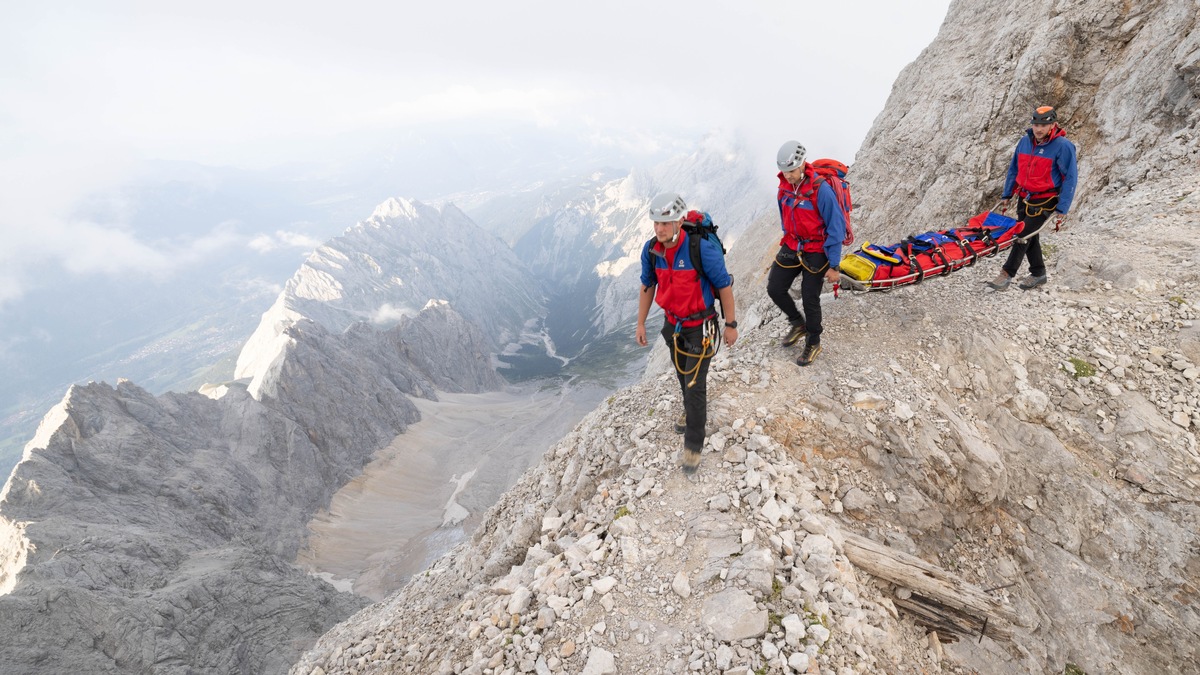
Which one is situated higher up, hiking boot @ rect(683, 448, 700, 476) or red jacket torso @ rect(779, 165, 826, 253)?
red jacket torso @ rect(779, 165, 826, 253)

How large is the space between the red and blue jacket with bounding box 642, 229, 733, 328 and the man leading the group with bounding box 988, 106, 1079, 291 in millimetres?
7642

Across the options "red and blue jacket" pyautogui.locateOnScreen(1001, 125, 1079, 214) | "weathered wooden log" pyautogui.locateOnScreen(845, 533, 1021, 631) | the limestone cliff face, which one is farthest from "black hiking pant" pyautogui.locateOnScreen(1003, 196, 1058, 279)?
"weathered wooden log" pyautogui.locateOnScreen(845, 533, 1021, 631)

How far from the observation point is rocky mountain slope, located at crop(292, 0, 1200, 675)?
5504 mm

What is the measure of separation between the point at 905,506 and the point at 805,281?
12.8ft

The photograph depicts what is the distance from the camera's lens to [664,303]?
22.6ft

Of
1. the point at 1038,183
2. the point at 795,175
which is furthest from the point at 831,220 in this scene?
Answer: the point at 1038,183

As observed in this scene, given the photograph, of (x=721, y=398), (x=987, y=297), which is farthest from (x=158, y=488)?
(x=987, y=297)

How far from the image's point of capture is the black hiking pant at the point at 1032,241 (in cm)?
985

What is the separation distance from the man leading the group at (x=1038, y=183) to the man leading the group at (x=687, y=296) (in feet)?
24.9

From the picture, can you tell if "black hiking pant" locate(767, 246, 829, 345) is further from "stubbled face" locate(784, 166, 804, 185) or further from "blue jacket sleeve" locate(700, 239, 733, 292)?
"blue jacket sleeve" locate(700, 239, 733, 292)

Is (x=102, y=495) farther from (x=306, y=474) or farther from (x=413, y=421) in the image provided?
(x=413, y=421)

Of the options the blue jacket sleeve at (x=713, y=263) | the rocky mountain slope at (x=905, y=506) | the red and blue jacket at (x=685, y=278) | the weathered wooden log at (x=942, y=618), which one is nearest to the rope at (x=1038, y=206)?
the rocky mountain slope at (x=905, y=506)

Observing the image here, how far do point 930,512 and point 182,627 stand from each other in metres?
49.0

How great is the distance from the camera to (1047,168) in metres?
9.67
